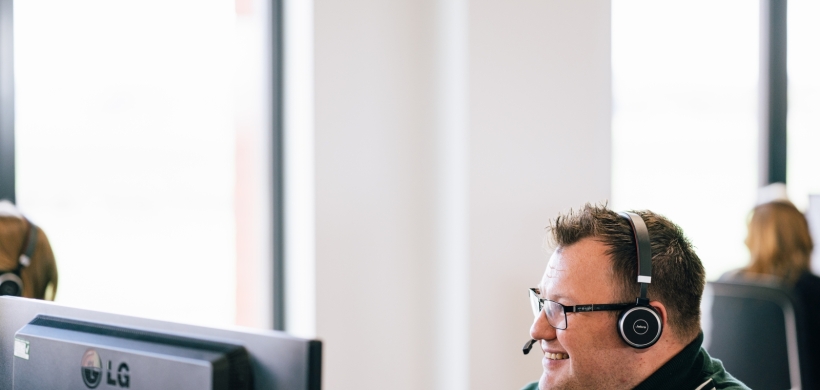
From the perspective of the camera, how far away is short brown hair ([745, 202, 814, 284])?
2529 mm

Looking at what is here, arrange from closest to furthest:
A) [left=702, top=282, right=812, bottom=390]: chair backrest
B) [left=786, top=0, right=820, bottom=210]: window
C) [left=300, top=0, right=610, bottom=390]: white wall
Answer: [left=702, top=282, right=812, bottom=390]: chair backrest → [left=300, top=0, right=610, bottom=390]: white wall → [left=786, top=0, right=820, bottom=210]: window

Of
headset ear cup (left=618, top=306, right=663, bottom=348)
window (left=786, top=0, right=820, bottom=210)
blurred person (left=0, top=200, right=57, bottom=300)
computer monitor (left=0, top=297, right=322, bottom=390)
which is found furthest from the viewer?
window (left=786, top=0, right=820, bottom=210)

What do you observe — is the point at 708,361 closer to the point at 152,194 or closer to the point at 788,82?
the point at 152,194

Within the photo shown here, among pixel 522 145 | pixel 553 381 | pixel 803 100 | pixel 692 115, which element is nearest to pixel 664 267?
pixel 553 381

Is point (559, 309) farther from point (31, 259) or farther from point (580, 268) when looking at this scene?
point (31, 259)

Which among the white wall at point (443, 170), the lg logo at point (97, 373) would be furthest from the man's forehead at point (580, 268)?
the white wall at point (443, 170)

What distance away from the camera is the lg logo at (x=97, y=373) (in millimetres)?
888

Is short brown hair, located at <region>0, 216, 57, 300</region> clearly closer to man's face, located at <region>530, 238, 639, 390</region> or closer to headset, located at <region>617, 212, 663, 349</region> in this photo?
man's face, located at <region>530, 238, 639, 390</region>

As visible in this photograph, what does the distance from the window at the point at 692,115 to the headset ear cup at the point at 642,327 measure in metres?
1.91

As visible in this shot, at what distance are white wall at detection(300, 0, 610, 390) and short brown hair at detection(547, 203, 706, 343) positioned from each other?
1.04 metres

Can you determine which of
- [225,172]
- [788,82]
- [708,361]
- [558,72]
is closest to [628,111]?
[558,72]

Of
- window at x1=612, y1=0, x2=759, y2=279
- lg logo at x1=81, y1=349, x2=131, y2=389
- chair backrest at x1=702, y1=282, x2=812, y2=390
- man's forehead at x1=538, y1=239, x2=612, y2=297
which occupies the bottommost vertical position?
chair backrest at x1=702, y1=282, x2=812, y2=390

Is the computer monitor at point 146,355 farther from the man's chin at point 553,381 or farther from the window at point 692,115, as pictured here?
the window at point 692,115

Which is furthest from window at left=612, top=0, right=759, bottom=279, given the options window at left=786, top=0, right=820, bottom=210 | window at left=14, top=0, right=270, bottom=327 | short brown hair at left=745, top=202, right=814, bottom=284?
window at left=14, top=0, right=270, bottom=327
